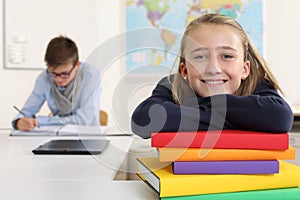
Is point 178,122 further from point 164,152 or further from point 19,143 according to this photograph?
point 19,143

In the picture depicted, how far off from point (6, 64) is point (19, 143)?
6.65ft

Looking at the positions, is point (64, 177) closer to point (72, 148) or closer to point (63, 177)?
point (63, 177)

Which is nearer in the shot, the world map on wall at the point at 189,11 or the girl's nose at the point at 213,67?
the girl's nose at the point at 213,67

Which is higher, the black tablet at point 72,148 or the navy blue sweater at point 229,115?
the navy blue sweater at point 229,115

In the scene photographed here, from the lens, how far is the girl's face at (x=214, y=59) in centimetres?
82

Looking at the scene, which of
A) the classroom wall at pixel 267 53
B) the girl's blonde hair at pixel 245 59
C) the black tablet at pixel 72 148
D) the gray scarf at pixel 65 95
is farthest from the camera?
the classroom wall at pixel 267 53

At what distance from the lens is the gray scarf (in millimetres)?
2523

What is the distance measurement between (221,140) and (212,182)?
0.07m

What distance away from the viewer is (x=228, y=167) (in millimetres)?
681

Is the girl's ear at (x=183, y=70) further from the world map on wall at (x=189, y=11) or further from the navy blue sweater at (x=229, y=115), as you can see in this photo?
the world map on wall at (x=189, y=11)

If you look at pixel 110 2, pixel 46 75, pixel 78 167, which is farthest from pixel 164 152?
pixel 110 2

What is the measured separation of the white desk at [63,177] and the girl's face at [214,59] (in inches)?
9.6

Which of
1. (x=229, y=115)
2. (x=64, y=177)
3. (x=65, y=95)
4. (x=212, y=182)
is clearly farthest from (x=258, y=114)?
(x=65, y=95)

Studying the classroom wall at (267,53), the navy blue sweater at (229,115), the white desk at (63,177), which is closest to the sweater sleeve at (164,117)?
the navy blue sweater at (229,115)
